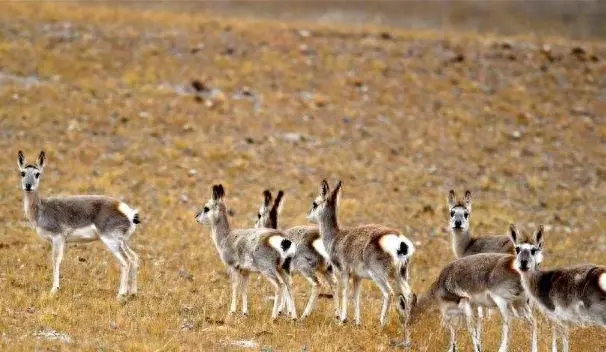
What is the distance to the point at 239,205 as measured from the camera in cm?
3028

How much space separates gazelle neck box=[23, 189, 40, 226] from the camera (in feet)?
61.7

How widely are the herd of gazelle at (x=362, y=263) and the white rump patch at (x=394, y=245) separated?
0.06 ft

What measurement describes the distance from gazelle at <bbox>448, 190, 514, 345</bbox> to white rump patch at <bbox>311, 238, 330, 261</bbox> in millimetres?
3344

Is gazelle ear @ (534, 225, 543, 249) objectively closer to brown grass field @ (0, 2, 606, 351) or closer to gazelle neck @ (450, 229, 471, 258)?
brown grass field @ (0, 2, 606, 351)

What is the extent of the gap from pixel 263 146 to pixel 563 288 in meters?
24.1

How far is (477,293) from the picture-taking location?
15.6 m

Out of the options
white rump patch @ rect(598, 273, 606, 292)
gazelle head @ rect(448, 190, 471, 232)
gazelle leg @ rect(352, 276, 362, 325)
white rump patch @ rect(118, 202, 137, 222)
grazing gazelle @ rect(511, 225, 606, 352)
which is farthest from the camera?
gazelle head @ rect(448, 190, 471, 232)

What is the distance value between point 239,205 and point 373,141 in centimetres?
1139

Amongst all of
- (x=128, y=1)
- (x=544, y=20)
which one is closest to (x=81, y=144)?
(x=128, y=1)

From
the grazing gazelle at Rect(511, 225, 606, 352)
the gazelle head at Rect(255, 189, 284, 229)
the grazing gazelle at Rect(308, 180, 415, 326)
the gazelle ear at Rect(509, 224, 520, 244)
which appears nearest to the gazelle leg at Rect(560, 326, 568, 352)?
the grazing gazelle at Rect(511, 225, 606, 352)

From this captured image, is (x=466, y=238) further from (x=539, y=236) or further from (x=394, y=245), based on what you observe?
(x=539, y=236)

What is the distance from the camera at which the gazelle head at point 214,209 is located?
64.0 ft

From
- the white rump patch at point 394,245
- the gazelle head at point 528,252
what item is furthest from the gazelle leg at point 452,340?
the gazelle head at point 528,252

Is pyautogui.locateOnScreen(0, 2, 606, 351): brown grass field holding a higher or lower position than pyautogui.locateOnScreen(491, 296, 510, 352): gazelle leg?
higher
